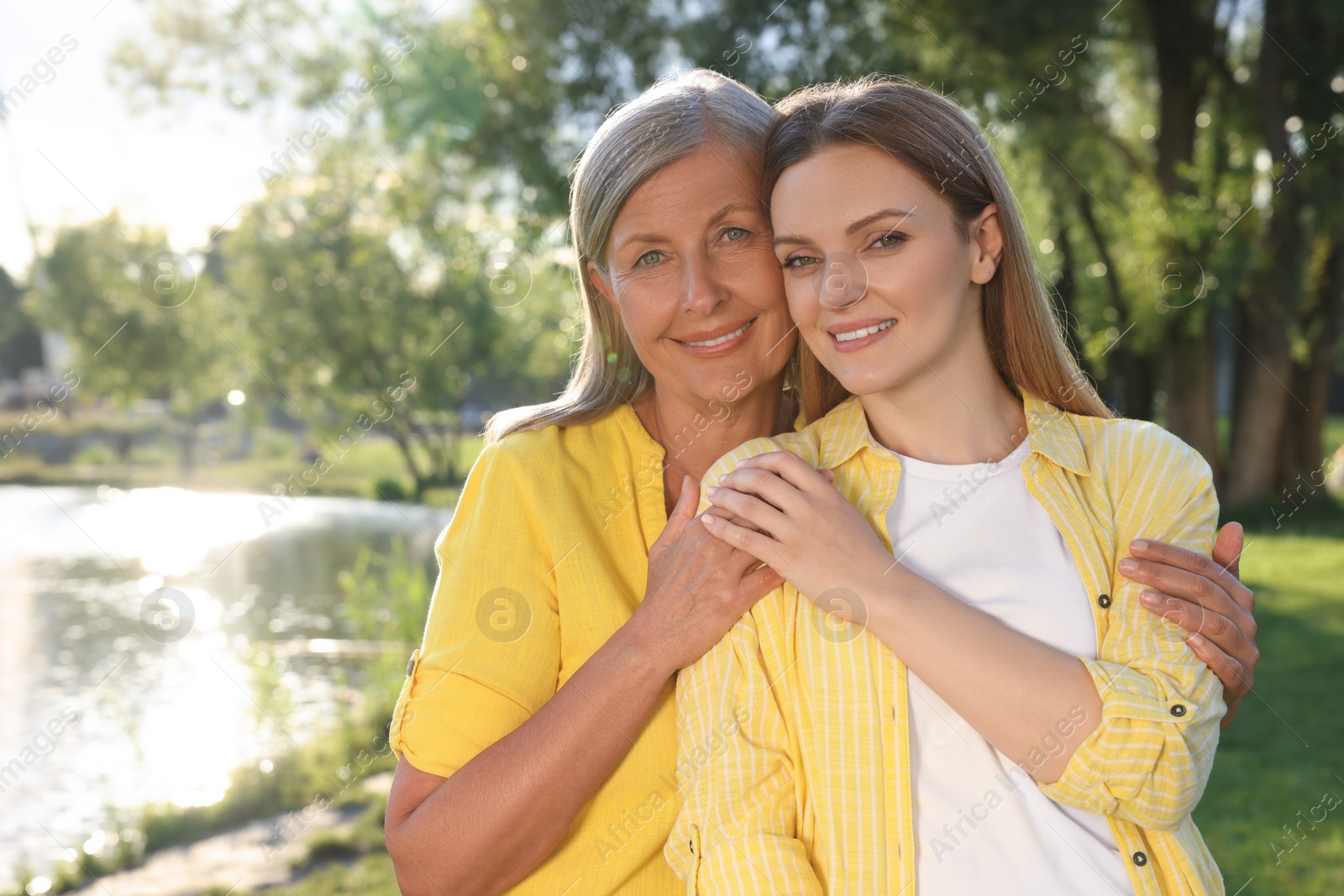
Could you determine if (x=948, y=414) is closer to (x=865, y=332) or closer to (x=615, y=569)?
(x=865, y=332)

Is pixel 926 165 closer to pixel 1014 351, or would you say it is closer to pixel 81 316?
pixel 1014 351

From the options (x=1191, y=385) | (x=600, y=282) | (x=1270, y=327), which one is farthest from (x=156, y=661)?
(x=1270, y=327)

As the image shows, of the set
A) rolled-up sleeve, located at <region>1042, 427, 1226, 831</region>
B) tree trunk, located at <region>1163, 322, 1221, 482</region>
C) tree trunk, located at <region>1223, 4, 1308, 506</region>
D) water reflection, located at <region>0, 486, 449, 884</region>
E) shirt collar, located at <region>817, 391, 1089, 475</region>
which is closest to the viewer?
rolled-up sleeve, located at <region>1042, 427, 1226, 831</region>

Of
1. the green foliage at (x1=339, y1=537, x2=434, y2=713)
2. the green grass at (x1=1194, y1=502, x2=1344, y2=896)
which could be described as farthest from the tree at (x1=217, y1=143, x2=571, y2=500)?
the green grass at (x1=1194, y1=502, x2=1344, y2=896)

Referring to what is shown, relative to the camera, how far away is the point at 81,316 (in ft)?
54.5

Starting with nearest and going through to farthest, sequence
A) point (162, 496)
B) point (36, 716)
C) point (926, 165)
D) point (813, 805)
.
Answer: point (813, 805) < point (926, 165) < point (36, 716) < point (162, 496)

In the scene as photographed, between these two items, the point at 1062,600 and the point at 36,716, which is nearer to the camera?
the point at 1062,600

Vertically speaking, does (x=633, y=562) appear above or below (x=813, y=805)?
above

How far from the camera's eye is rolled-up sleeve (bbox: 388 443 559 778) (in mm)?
1848

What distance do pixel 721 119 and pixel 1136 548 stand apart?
115 centimetres

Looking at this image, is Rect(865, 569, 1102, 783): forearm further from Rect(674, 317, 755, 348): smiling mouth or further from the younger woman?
Rect(674, 317, 755, 348): smiling mouth

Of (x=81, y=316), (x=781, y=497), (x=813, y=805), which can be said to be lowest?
(x=813, y=805)

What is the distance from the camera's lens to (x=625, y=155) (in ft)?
6.88

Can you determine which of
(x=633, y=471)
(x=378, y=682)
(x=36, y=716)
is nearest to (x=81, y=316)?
(x=36, y=716)
